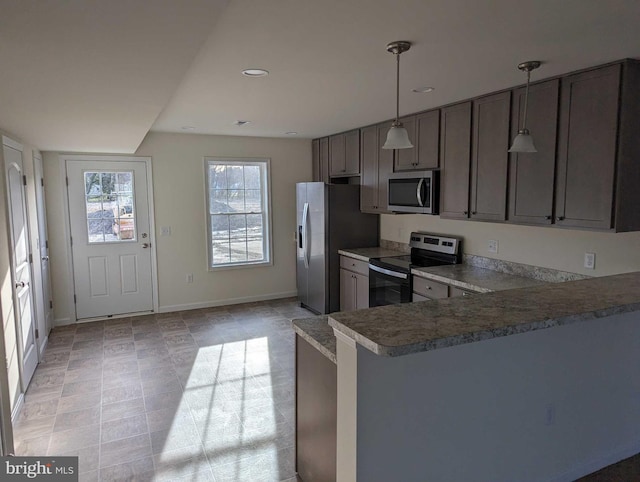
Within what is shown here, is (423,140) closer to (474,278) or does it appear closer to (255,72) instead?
(474,278)

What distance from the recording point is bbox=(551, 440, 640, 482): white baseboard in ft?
7.23

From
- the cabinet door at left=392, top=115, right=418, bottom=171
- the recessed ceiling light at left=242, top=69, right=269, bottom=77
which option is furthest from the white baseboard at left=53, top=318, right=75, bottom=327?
the cabinet door at left=392, top=115, right=418, bottom=171

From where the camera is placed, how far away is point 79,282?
17.2 ft

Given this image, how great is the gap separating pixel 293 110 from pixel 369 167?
1.38m

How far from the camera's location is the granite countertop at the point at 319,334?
191cm

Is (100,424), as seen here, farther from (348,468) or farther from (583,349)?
(583,349)

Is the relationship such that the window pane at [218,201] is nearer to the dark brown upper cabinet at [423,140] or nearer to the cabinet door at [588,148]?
the dark brown upper cabinet at [423,140]

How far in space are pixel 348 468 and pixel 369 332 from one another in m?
0.58

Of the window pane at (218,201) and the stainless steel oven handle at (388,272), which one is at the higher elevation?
the window pane at (218,201)

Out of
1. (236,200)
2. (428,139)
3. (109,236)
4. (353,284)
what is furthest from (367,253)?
(109,236)

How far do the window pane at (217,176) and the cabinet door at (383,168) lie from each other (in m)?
2.25

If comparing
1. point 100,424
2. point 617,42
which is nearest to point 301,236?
point 100,424

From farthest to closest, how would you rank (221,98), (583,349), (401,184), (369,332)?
(401,184), (221,98), (583,349), (369,332)

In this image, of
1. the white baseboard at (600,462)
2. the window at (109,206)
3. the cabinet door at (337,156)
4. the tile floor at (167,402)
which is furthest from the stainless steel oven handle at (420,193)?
the window at (109,206)
